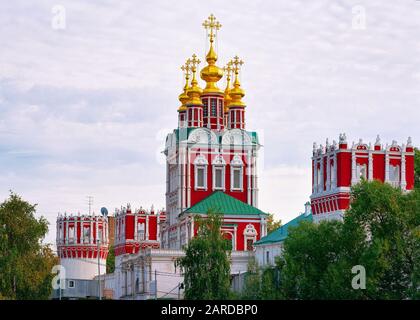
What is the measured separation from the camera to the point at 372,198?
62438 millimetres

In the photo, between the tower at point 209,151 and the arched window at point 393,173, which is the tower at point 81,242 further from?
the arched window at point 393,173

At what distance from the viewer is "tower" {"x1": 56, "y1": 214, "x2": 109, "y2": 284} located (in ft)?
420

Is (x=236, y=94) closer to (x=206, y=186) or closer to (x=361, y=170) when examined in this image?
(x=206, y=186)

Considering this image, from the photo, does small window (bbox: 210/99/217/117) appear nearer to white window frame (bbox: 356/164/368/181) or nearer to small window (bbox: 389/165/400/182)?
small window (bbox: 389/165/400/182)

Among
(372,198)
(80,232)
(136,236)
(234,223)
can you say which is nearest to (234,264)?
(234,223)

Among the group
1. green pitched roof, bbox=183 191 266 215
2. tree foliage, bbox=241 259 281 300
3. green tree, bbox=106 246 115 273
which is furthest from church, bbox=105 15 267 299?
tree foliage, bbox=241 259 281 300

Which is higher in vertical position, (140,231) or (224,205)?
(224,205)

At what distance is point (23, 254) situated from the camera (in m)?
82.8

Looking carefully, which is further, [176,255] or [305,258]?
[176,255]

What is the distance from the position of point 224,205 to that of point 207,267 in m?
30.3

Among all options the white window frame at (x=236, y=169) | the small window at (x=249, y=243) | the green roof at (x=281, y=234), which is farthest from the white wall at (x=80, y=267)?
the green roof at (x=281, y=234)

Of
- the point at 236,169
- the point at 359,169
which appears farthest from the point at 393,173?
the point at 236,169

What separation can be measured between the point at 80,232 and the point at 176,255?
29.4 meters

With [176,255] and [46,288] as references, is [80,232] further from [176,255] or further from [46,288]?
[46,288]
